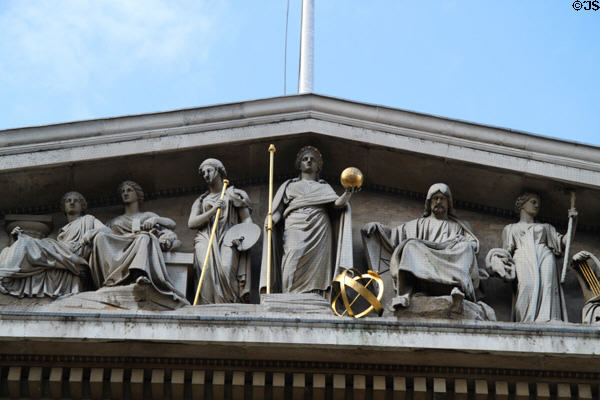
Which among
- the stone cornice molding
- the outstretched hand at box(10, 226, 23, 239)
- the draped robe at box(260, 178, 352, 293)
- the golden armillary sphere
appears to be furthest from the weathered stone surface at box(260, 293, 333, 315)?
the outstretched hand at box(10, 226, 23, 239)

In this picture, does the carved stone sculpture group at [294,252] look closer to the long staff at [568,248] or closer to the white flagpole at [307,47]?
the long staff at [568,248]

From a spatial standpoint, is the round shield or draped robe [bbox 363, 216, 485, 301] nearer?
draped robe [bbox 363, 216, 485, 301]

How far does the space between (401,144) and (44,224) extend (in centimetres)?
442

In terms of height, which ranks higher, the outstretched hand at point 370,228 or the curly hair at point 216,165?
the curly hair at point 216,165

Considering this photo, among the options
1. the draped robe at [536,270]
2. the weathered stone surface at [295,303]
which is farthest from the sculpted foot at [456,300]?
the weathered stone surface at [295,303]

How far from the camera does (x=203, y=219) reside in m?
19.0

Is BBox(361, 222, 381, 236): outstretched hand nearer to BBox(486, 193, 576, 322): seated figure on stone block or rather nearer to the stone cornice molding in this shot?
BBox(486, 193, 576, 322): seated figure on stone block

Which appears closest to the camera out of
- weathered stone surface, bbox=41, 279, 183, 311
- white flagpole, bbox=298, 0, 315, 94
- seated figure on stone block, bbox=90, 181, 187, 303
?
weathered stone surface, bbox=41, 279, 183, 311

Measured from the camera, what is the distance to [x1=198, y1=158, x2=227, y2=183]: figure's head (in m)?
19.4

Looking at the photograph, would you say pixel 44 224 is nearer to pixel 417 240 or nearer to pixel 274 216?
pixel 274 216

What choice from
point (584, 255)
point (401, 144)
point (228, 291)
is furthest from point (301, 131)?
point (584, 255)

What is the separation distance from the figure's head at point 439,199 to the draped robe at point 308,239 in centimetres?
105

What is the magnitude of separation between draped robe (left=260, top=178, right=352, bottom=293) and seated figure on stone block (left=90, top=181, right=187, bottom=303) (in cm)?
115

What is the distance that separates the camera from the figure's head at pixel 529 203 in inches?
772
